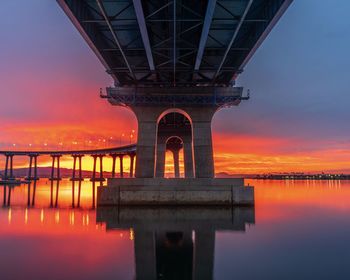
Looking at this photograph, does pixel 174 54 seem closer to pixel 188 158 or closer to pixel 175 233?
pixel 175 233

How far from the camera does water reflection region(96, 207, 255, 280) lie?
12982mm

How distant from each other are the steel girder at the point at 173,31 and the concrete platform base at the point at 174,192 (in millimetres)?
9908

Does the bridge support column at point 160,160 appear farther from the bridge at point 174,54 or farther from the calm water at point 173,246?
the calm water at point 173,246

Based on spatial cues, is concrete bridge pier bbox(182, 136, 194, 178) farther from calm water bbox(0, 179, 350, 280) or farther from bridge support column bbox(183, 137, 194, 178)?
calm water bbox(0, 179, 350, 280)

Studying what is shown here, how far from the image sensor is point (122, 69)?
32.7 m

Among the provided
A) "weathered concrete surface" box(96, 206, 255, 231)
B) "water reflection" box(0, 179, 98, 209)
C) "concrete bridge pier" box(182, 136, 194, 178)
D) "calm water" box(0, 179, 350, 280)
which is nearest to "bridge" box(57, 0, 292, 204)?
"weathered concrete surface" box(96, 206, 255, 231)

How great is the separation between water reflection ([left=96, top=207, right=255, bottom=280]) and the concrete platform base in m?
0.85

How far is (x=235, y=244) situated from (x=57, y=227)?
1259 centimetres

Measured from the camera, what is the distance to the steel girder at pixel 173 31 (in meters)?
20.5

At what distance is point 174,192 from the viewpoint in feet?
103

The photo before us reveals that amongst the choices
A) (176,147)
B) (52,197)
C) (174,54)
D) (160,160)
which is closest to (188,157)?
(160,160)

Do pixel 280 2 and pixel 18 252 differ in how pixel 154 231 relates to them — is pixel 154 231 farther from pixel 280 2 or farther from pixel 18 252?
pixel 280 2

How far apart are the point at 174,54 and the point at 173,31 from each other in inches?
107

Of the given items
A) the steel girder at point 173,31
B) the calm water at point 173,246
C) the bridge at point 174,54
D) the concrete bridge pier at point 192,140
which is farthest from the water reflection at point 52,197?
the steel girder at point 173,31
